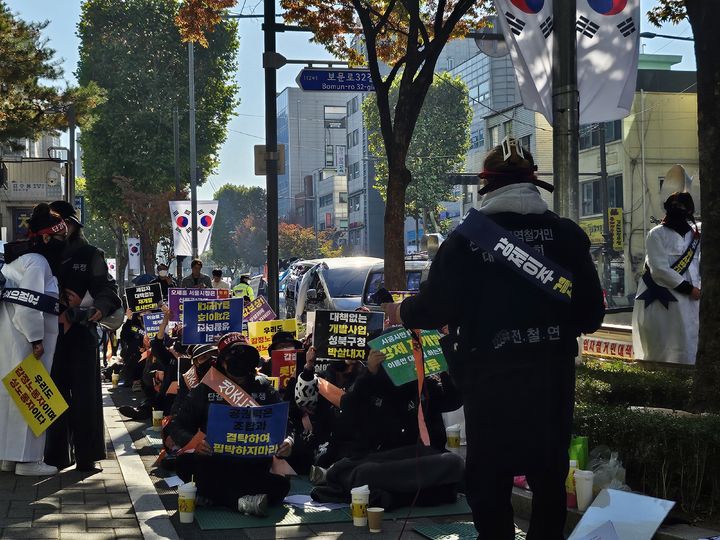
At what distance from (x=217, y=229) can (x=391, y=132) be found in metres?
99.6

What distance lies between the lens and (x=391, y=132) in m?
13.7

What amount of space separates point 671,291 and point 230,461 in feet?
15.5

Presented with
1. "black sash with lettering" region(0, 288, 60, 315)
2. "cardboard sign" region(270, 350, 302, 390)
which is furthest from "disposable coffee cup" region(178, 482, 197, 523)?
"cardboard sign" region(270, 350, 302, 390)

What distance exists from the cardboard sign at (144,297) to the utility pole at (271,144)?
1861 millimetres

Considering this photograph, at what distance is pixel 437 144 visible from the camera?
59375 millimetres

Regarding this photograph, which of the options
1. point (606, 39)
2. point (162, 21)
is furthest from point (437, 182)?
point (606, 39)

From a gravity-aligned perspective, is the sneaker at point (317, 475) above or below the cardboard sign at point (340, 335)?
below

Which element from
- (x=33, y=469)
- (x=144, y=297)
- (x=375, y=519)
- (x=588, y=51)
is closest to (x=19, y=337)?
(x=33, y=469)

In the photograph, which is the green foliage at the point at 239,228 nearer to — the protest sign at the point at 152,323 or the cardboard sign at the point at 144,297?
the cardboard sign at the point at 144,297

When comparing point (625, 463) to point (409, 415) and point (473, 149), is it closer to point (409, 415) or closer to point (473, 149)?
point (409, 415)

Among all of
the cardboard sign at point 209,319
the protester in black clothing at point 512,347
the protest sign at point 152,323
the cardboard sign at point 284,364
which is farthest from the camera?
the protest sign at point 152,323

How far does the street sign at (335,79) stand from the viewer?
1555cm

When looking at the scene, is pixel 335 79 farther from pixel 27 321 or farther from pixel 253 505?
pixel 253 505

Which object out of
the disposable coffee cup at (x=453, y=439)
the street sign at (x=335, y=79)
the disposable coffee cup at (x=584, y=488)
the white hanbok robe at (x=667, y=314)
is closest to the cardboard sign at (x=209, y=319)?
the disposable coffee cup at (x=453, y=439)
